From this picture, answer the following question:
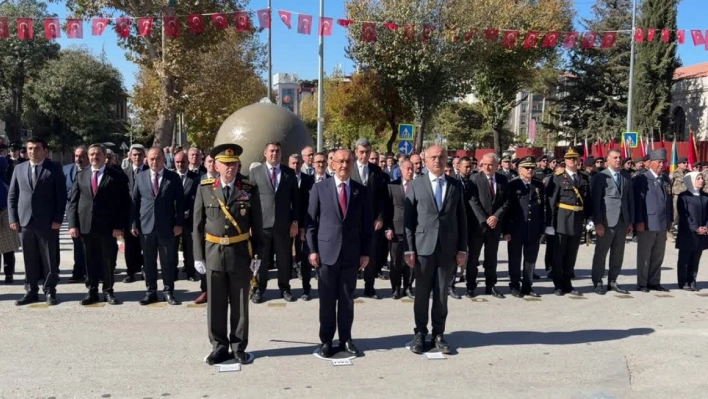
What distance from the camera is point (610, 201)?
819 centimetres

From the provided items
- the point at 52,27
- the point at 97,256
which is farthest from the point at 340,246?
the point at 52,27

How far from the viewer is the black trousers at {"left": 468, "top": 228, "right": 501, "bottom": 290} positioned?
793cm

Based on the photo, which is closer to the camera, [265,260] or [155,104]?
[265,260]

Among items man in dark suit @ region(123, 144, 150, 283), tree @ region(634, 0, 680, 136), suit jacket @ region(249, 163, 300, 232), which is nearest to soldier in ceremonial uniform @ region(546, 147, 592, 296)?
suit jacket @ region(249, 163, 300, 232)

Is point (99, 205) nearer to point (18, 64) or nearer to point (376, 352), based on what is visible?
point (376, 352)

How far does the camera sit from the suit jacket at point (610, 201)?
26.7 ft

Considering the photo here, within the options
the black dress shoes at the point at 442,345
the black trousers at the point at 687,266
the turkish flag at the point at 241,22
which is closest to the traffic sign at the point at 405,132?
the turkish flag at the point at 241,22

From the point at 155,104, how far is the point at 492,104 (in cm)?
2734

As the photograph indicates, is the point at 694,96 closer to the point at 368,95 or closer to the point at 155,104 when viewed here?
the point at 368,95

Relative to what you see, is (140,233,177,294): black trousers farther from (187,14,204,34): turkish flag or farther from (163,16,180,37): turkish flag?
(187,14,204,34): turkish flag

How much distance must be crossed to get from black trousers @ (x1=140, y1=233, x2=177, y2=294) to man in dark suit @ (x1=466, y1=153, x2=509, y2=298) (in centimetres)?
404

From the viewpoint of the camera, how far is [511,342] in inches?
232

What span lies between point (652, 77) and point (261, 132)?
111 ft

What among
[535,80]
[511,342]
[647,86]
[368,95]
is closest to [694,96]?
[647,86]
